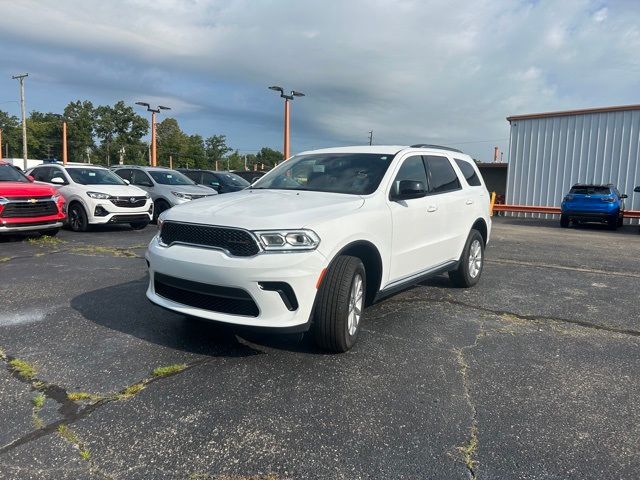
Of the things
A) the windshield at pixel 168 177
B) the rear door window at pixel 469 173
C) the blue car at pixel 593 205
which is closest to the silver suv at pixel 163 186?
the windshield at pixel 168 177

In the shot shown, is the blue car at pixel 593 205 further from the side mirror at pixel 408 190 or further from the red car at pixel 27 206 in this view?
the red car at pixel 27 206

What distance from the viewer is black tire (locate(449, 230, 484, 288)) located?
20.5ft

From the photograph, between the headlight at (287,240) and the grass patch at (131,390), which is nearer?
the grass patch at (131,390)

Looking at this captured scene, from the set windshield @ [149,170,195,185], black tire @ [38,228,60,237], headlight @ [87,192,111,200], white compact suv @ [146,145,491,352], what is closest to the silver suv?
windshield @ [149,170,195,185]

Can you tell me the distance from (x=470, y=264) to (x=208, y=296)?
394 centimetres

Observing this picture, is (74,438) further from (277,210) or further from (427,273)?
(427,273)

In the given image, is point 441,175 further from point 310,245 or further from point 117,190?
point 117,190

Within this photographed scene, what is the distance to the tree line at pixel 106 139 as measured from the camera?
7750 cm

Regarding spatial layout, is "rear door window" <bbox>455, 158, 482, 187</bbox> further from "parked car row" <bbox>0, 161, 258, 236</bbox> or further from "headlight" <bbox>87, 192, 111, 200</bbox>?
"headlight" <bbox>87, 192, 111, 200</bbox>

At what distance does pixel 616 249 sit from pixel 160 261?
10858 millimetres

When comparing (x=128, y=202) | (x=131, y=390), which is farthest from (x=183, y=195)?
(x=131, y=390)

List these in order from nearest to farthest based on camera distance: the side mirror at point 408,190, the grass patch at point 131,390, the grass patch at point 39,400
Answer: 1. the grass patch at point 39,400
2. the grass patch at point 131,390
3. the side mirror at point 408,190

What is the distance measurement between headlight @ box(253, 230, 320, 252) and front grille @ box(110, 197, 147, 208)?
900 centimetres

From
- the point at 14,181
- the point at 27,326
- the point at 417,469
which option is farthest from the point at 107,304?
the point at 14,181
